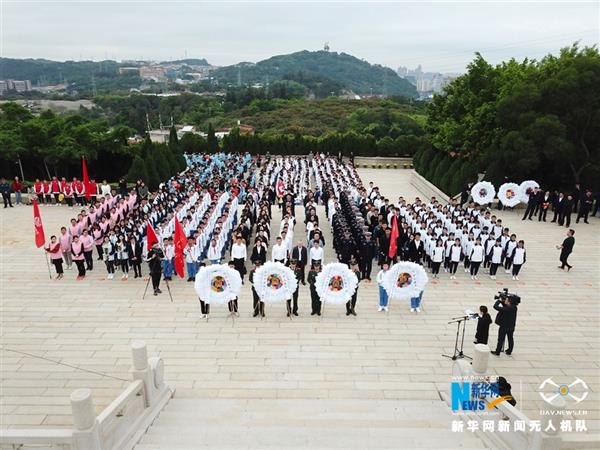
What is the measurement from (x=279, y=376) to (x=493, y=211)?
16.5 meters

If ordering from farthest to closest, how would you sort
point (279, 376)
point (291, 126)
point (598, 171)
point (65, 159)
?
point (291, 126)
point (65, 159)
point (598, 171)
point (279, 376)

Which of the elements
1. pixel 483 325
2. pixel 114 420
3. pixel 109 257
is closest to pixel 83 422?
pixel 114 420

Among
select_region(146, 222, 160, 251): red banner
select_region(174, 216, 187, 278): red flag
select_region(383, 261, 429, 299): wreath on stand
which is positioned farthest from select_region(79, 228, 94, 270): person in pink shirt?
select_region(383, 261, 429, 299): wreath on stand

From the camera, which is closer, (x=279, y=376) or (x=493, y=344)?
(x=279, y=376)

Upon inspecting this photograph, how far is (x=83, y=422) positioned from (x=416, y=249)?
10075 millimetres

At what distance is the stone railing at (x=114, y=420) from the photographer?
17.3 ft

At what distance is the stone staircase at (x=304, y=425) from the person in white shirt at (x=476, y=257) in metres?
6.41

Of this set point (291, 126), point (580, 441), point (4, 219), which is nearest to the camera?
point (580, 441)

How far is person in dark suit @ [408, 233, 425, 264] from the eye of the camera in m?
13.3

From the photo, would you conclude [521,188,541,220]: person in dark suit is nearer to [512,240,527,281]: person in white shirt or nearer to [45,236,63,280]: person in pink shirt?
[512,240,527,281]: person in white shirt

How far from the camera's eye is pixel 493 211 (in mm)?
21469

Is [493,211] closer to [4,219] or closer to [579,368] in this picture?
[579,368]

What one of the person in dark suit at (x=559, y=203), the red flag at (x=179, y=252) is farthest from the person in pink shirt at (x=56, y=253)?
the person in dark suit at (x=559, y=203)

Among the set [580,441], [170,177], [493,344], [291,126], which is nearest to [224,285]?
[493,344]
